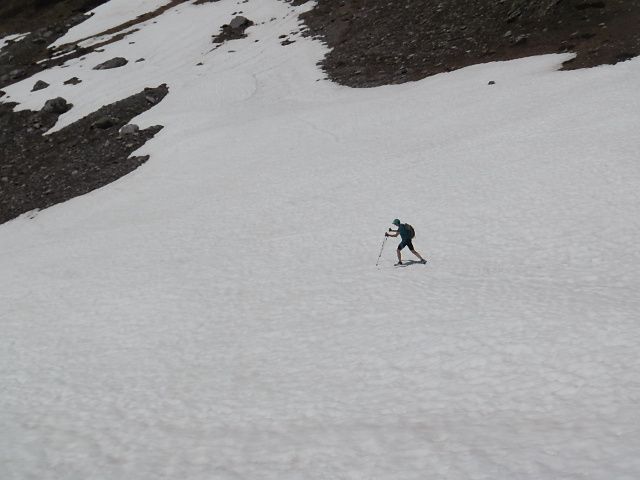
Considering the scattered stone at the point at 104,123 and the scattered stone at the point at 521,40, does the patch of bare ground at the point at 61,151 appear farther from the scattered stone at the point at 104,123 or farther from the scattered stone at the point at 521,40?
the scattered stone at the point at 521,40

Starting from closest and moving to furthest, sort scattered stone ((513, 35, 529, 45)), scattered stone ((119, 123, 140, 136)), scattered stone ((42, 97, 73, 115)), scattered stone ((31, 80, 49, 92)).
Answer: scattered stone ((513, 35, 529, 45))
scattered stone ((119, 123, 140, 136))
scattered stone ((42, 97, 73, 115))
scattered stone ((31, 80, 49, 92))

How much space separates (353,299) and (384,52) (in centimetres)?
3728

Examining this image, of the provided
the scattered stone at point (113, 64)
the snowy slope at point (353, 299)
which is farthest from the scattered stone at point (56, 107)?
the snowy slope at point (353, 299)

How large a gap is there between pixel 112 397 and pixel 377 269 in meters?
9.99

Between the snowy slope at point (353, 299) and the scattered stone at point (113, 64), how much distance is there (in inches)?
1019

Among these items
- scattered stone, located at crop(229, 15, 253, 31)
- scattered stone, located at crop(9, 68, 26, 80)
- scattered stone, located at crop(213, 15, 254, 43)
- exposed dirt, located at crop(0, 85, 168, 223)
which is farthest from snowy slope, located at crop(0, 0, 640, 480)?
scattered stone, located at crop(9, 68, 26, 80)

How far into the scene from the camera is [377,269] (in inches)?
763

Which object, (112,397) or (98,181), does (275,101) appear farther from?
(112,397)

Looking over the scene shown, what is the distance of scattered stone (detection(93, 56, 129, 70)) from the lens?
6066 cm

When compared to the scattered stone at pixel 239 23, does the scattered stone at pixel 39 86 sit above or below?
below

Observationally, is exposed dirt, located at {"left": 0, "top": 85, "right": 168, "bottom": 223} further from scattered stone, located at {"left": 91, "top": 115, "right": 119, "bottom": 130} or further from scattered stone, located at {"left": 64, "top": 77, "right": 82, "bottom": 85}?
scattered stone, located at {"left": 64, "top": 77, "right": 82, "bottom": 85}

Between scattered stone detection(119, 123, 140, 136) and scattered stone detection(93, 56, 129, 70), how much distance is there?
20.7 m

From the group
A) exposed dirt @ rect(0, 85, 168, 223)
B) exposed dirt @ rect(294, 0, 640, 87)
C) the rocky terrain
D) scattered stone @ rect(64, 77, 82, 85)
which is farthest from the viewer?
scattered stone @ rect(64, 77, 82, 85)

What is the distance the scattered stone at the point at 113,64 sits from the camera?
199ft
